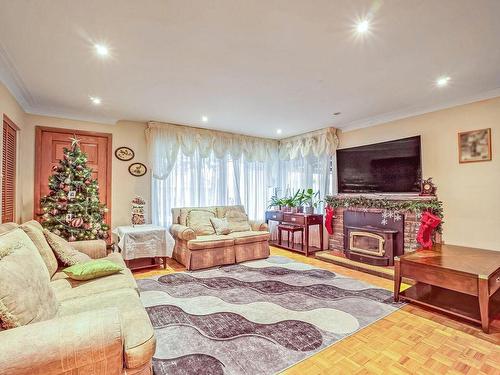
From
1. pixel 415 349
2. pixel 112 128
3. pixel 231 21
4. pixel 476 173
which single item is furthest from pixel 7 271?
pixel 476 173

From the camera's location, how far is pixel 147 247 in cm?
388

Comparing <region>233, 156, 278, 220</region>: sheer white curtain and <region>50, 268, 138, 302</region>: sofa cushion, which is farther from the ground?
<region>233, 156, 278, 220</region>: sheer white curtain

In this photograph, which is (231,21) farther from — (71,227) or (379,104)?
(71,227)

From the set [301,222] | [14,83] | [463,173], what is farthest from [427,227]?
[14,83]

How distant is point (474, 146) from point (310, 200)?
2.79 m

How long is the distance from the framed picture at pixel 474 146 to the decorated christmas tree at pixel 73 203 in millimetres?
5145

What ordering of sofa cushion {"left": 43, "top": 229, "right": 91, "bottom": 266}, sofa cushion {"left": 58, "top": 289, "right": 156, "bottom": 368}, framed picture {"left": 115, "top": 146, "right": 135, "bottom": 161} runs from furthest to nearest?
framed picture {"left": 115, "top": 146, "right": 135, "bottom": 161}
sofa cushion {"left": 43, "top": 229, "right": 91, "bottom": 266}
sofa cushion {"left": 58, "top": 289, "right": 156, "bottom": 368}

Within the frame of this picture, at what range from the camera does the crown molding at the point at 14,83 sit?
2512 mm

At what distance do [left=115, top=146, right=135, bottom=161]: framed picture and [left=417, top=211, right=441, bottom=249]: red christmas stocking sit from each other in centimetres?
469

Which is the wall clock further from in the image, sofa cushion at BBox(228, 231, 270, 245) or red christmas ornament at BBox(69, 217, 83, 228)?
red christmas ornament at BBox(69, 217, 83, 228)

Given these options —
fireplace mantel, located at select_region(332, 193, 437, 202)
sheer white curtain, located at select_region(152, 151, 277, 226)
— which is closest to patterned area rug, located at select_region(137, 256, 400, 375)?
fireplace mantel, located at select_region(332, 193, 437, 202)

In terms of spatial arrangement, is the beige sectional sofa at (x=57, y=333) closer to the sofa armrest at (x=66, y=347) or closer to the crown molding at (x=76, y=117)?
the sofa armrest at (x=66, y=347)

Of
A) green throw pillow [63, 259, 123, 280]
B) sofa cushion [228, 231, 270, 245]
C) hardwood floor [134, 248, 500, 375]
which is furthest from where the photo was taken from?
sofa cushion [228, 231, 270, 245]

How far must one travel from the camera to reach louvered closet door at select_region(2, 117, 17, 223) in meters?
3.03
